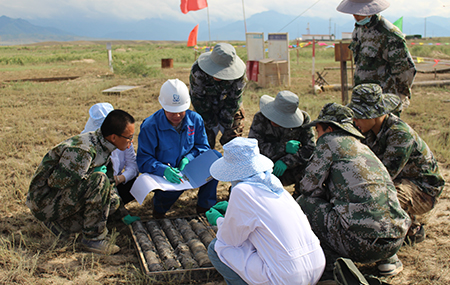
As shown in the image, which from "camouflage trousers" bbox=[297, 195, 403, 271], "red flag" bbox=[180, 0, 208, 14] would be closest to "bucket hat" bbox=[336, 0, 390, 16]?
"camouflage trousers" bbox=[297, 195, 403, 271]

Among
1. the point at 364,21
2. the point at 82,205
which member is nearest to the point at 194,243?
the point at 82,205

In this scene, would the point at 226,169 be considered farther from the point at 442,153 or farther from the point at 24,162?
the point at 442,153

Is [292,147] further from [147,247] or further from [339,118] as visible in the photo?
[147,247]

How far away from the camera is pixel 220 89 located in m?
4.70

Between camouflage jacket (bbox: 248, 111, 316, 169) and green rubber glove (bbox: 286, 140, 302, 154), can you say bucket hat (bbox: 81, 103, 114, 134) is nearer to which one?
camouflage jacket (bbox: 248, 111, 316, 169)

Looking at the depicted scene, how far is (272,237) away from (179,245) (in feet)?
4.52

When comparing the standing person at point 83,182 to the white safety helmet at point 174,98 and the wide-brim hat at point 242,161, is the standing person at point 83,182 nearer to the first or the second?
the white safety helmet at point 174,98

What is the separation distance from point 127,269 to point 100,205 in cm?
60

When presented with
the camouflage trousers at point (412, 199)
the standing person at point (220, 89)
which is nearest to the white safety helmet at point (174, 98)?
the standing person at point (220, 89)

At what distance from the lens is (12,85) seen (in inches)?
463

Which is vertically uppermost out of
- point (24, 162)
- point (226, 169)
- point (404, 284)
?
point (226, 169)

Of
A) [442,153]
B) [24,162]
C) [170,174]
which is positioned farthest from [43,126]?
[442,153]

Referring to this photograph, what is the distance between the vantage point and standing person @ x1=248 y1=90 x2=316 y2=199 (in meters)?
3.89

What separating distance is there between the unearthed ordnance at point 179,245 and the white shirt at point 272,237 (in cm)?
84
